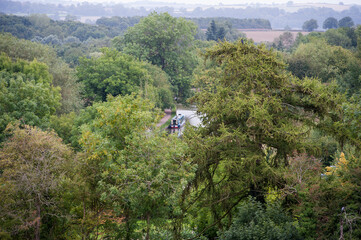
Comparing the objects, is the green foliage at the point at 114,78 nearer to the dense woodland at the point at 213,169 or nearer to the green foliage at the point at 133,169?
the dense woodland at the point at 213,169

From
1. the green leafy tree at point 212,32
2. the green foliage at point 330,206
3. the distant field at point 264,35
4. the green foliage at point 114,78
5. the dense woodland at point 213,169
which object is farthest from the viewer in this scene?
the distant field at point 264,35

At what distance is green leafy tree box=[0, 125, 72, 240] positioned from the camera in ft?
32.5

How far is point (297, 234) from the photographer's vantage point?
10.1 metres

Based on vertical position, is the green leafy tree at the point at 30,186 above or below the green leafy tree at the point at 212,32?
above

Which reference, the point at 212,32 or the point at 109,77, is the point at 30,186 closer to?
the point at 109,77

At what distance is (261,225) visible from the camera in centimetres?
1088

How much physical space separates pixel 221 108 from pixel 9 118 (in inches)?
528

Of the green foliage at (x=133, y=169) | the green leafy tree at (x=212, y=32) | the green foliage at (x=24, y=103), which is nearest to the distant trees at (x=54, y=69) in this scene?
the green foliage at (x=24, y=103)

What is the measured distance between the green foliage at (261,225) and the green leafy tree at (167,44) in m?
30.1

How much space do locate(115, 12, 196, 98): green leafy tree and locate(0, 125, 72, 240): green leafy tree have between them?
97.8 feet

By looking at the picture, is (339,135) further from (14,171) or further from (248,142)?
(14,171)

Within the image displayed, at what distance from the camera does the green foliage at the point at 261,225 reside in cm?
1010

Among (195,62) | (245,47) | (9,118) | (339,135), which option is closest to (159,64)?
(195,62)

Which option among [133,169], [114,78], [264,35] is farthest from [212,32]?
[133,169]
